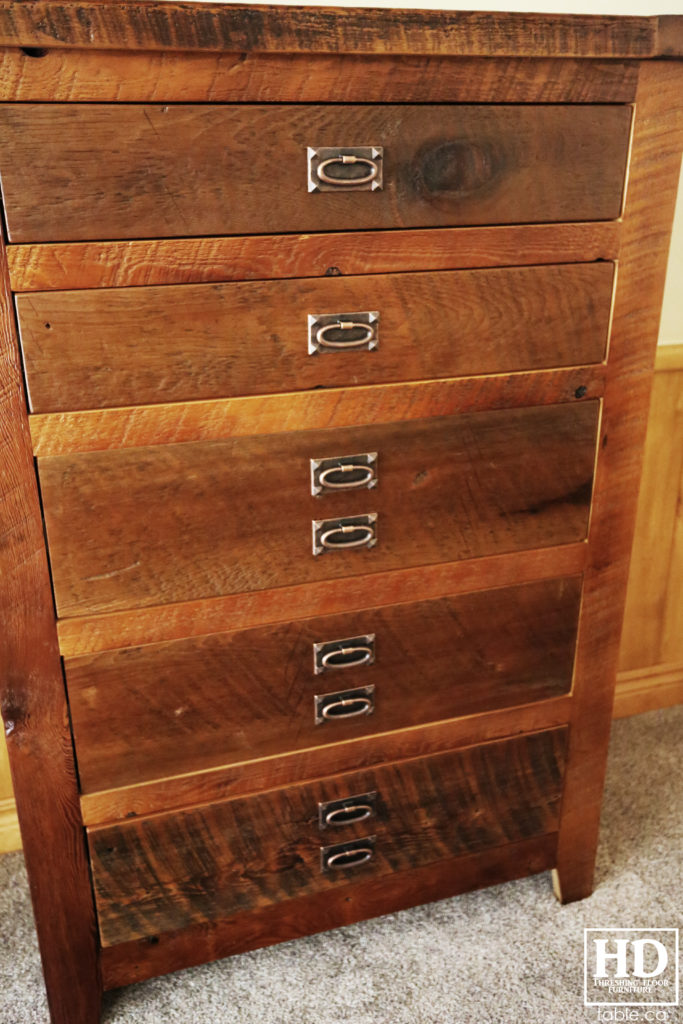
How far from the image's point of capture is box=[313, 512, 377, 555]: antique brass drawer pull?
1.10 meters

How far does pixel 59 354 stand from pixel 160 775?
56 centimetres

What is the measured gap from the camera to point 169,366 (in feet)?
3.21

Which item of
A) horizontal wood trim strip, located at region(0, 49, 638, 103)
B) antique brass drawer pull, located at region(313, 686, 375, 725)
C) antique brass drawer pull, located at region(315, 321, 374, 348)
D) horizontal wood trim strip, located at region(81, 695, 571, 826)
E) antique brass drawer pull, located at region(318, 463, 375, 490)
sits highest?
horizontal wood trim strip, located at region(0, 49, 638, 103)

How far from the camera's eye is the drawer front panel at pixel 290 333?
3.08 ft

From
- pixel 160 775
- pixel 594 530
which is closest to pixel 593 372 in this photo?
pixel 594 530

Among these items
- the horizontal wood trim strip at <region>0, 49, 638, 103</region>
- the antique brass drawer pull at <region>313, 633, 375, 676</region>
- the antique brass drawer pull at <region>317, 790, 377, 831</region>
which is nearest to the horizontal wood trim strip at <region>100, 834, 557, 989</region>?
the antique brass drawer pull at <region>317, 790, 377, 831</region>

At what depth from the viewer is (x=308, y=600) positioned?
1127 mm

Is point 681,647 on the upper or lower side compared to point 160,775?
lower

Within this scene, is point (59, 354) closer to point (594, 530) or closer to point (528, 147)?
point (528, 147)

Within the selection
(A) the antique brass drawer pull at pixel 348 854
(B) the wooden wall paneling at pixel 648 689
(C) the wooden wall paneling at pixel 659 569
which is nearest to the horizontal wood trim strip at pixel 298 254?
(C) the wooden wall paneling at pixel 659 569

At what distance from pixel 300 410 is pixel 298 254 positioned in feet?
0.59

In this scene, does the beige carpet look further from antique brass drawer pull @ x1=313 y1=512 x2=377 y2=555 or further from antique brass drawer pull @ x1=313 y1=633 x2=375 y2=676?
antique brass drawer pull @ x1=313 y1=512 x2=377 y2=555

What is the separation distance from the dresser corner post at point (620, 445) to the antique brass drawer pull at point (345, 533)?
35 centimetres

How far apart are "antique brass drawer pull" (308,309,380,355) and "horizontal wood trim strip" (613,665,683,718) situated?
1.23 m
